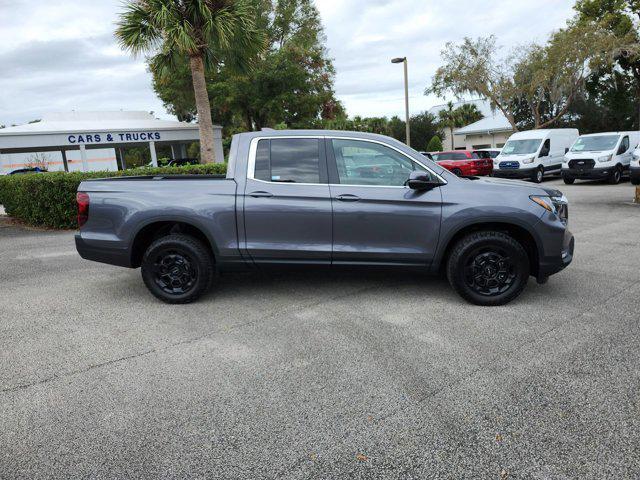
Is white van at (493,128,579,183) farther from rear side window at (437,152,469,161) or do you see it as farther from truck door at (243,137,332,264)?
truck door at (243,137,332,264)

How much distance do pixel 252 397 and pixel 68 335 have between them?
2.16m

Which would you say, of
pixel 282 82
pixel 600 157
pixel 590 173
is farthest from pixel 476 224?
pixel 282 82

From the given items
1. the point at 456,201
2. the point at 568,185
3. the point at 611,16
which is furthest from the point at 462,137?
the point at 456,201

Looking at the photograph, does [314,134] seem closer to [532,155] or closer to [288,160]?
[288,160]

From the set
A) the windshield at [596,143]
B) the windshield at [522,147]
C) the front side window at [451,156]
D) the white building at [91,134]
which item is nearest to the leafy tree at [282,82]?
the white building at [91,134]

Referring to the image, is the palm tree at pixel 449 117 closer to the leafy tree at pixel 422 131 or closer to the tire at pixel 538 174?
the leafy tree at pixel 422 131

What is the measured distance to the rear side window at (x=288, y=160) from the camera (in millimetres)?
4852

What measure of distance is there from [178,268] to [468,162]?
19712mm

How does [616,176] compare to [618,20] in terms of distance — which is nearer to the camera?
[616,176]

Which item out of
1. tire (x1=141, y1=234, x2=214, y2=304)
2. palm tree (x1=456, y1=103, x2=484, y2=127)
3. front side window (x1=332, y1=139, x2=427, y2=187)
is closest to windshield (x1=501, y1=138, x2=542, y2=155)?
front side window (x1=332, y1=139, x2=427, y2=187)

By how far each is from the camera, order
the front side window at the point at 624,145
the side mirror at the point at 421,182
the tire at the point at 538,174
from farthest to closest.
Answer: the tire at the point at 538,174 < the front side window at the point at 624,145 < the side mirror at the point at 421,182

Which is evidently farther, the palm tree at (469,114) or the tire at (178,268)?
the palm tree at (469,114)

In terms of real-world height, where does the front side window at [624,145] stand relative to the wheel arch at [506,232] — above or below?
above

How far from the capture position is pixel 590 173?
16391 mm
